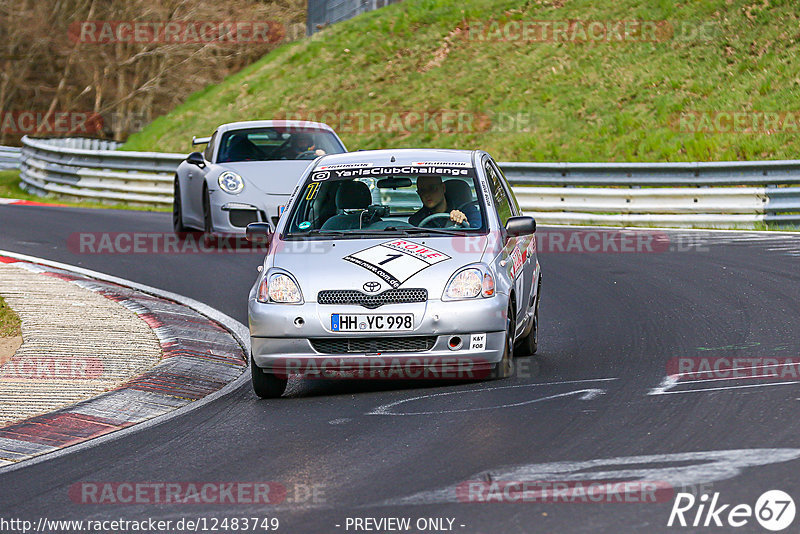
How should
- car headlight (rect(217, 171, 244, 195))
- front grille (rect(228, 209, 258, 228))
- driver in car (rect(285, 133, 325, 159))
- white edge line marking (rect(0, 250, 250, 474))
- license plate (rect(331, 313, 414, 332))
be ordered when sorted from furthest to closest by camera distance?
driver in car (rect(285, 133, 325, 159))
car headlight (rect(217, 171, 244, 195))
front grille (rect(228, 209, 258, 228))
license plate (rect(331, 313, 414, 332))
white edge line marking (rect(0, 250, 250, 474))

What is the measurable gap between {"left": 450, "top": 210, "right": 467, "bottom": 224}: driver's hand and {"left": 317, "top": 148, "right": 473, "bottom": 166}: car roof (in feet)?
1.78

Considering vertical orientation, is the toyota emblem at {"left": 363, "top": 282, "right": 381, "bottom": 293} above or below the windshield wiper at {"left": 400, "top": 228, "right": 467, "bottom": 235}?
below

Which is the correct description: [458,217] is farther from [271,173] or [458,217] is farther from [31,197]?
[31,197]

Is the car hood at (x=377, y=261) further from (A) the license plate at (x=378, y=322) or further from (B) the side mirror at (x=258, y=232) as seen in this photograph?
(B) the side mirror at (x=258, y=232)

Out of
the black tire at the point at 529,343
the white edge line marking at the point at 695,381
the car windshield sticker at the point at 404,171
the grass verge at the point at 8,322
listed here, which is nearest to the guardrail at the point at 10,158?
the grass verge at the point at 8,322

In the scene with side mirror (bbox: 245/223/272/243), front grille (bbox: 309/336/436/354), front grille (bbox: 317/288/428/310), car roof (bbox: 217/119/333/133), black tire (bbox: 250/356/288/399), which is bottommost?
black tire (bbox: 250/356/288/399)

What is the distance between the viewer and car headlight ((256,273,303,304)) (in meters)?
7.89

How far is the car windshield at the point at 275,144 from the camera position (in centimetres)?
1625

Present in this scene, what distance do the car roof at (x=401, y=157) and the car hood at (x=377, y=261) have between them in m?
0.94

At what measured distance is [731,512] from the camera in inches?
196

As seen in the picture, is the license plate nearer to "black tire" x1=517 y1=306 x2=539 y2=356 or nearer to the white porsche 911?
"black tire" x1=517 y1=306 x2=539 y2=356

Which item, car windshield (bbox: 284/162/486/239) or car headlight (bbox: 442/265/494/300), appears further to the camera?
car windshield (bbox: 284/162/486/239)

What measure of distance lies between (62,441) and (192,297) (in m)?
5.34

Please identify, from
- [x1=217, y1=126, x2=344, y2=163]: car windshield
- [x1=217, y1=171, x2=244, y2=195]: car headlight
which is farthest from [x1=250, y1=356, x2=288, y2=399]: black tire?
[x1=217, y1=126, x2=344, y2=163]: car windshield
